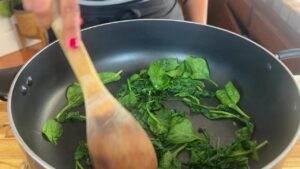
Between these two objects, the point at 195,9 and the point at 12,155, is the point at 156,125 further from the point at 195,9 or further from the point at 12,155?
the point at 195,9

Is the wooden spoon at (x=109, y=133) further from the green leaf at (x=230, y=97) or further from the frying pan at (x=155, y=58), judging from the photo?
the green leaf at (x=230, y=97)

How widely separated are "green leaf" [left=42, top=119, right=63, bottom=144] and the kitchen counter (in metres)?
Answer: 0.06

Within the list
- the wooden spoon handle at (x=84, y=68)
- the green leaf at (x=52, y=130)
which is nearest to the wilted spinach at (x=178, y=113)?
the green leaf at (x=52, y=130)

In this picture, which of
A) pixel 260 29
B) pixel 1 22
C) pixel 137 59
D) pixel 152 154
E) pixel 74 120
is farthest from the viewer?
pixel 1 22

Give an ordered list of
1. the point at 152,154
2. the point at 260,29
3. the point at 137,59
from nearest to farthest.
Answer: the point at 152,154
the point at 137,59
the point at 260,29

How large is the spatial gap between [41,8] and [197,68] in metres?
0.43

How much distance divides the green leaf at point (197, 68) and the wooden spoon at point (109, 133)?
Result: 0.74 feet

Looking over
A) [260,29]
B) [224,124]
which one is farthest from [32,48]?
[224,124]

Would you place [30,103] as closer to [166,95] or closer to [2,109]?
[2,109]

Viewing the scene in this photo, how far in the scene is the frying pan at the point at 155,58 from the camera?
1.99ft

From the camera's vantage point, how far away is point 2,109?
730mm

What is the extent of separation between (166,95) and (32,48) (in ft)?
4.60

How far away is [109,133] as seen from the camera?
570mm

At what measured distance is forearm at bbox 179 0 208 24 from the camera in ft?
3.30
